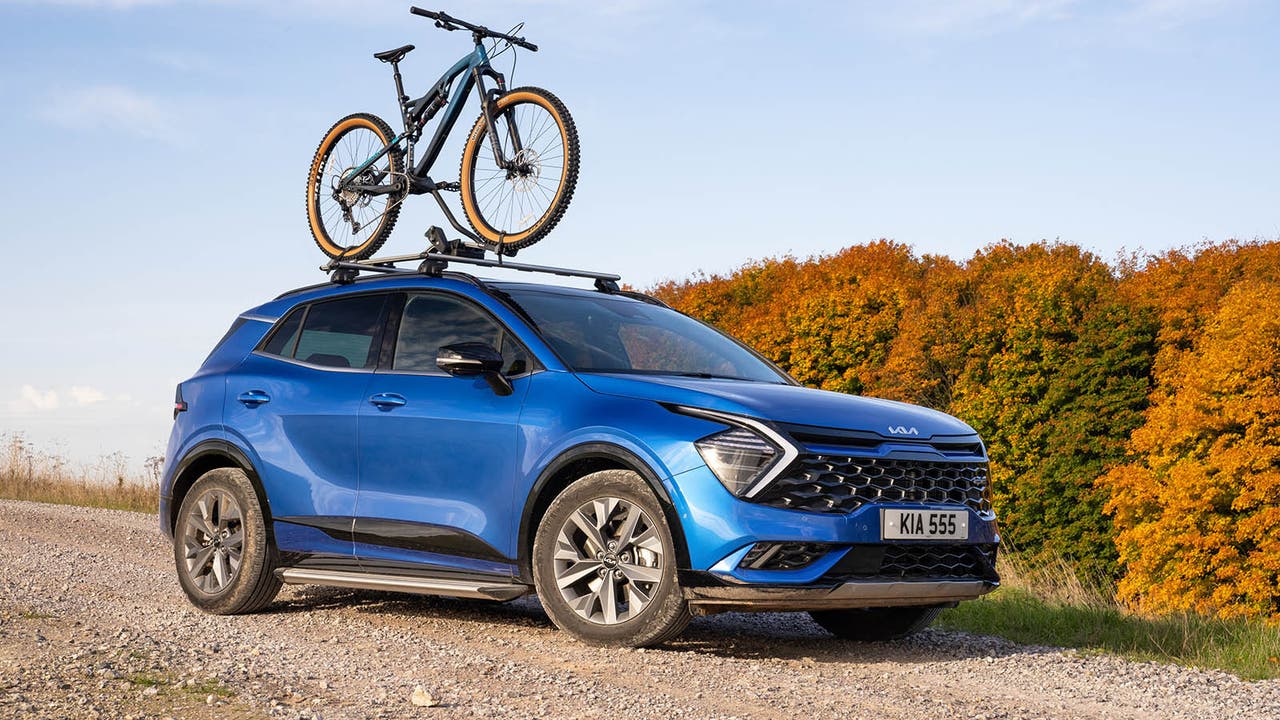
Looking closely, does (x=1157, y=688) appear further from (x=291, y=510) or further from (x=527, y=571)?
(x=291, y=510)

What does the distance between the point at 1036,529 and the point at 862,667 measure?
3549 cm

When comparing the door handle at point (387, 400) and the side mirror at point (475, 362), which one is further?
the door handle at point (387, 400)

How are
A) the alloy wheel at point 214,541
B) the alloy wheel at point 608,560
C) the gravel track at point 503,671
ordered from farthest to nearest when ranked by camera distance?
the alloy wheel at point 214,541 → the alloy wheel at point 608,560 → the gravel track at point 503,671

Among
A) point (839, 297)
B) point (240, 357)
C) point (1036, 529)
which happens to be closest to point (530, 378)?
point (240, 357)

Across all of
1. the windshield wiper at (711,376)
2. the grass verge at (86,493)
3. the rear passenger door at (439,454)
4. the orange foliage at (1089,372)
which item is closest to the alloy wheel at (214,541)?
the rear passenger door at (439,454)

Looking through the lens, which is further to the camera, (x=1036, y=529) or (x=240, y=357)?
(x=1036, y=529)

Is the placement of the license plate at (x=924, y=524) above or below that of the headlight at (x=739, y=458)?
below

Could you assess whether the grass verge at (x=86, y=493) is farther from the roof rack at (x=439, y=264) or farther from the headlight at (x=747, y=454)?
the headlight at (x=747, y=454)

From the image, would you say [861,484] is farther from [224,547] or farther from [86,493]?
[86,493]

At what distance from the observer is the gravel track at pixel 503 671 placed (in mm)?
5262

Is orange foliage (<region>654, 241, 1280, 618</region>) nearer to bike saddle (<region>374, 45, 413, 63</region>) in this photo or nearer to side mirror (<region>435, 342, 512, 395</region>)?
bike saddle (<region>374, 45, 413, 63</region>)

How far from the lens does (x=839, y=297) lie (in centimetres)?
4466

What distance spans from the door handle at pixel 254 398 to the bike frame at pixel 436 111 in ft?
8.79

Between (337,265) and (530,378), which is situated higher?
(337,265)
